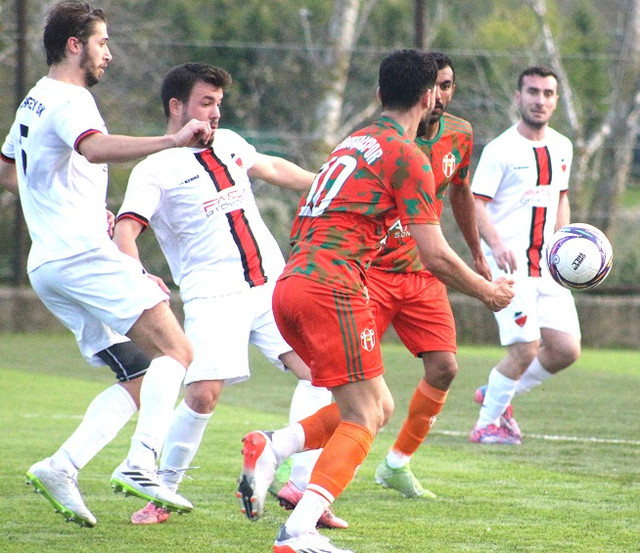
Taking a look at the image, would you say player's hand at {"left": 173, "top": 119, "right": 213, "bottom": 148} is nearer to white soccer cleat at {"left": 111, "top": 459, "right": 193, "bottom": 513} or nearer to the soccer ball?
white soccer cleat at {"left": 111, "top": 459, "right": 193, "bottom": 513}

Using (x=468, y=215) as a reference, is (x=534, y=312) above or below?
below

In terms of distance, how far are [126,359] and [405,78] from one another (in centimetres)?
185

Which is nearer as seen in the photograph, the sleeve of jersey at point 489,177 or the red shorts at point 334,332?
the red shorts at point 334,332

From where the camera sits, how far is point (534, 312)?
7.76m

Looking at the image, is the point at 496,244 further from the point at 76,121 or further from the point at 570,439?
the point at 76,121

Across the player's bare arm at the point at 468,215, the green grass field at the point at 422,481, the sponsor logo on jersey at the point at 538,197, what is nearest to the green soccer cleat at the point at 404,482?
the green grass field at the point at 422,481

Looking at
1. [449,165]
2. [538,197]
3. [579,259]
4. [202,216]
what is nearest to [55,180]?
[202,216]

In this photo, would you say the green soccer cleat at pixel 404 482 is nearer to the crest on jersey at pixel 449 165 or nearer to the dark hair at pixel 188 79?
the crest on jersey at pixel 449 165

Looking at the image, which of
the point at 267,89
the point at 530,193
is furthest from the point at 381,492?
the point at 267,89

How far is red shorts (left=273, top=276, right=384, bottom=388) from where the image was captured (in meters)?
4.52

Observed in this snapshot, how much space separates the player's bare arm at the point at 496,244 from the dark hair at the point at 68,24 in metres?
3.05

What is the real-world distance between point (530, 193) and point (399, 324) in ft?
7.91

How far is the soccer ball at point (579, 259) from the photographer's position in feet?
19.8

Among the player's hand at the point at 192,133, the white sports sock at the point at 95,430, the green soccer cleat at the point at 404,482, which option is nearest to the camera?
the player's hand at the point at 192,133
